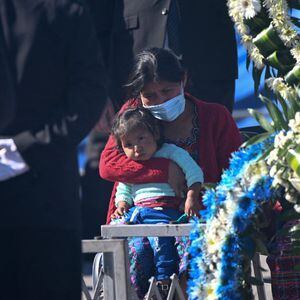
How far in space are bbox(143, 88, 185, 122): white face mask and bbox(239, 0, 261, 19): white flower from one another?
2.27 ft

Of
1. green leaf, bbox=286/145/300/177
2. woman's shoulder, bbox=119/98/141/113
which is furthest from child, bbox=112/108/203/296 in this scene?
green leaf, bbox=286/145/300/177

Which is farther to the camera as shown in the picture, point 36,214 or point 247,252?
point 247,252

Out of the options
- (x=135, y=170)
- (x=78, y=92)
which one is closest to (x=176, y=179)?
(x=135, y=170)

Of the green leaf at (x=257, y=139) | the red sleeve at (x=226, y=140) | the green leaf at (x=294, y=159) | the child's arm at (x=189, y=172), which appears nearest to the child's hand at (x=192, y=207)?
the child's arm at (x=189, y=172)

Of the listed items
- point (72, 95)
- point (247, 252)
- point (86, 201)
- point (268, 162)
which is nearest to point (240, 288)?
point (247, 252)

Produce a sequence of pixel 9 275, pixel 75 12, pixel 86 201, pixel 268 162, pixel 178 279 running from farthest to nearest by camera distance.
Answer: pixel 86 201, pixel 178 279, pixel 268 162, pixel 75 12, pixel 9 275

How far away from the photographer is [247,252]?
3986 mm

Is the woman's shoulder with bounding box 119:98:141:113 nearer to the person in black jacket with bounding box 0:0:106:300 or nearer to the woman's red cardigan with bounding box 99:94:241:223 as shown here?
the woman's red cardigan with bounding box 99:94:241:223

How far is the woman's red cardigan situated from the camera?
5023 millimetres

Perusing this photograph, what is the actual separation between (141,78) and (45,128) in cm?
181

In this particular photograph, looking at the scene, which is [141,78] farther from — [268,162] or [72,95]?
[72,95]

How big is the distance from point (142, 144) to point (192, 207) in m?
0.38

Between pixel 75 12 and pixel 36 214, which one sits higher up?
pixel 75 12

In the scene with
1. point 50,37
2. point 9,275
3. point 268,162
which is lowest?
point 9,275
